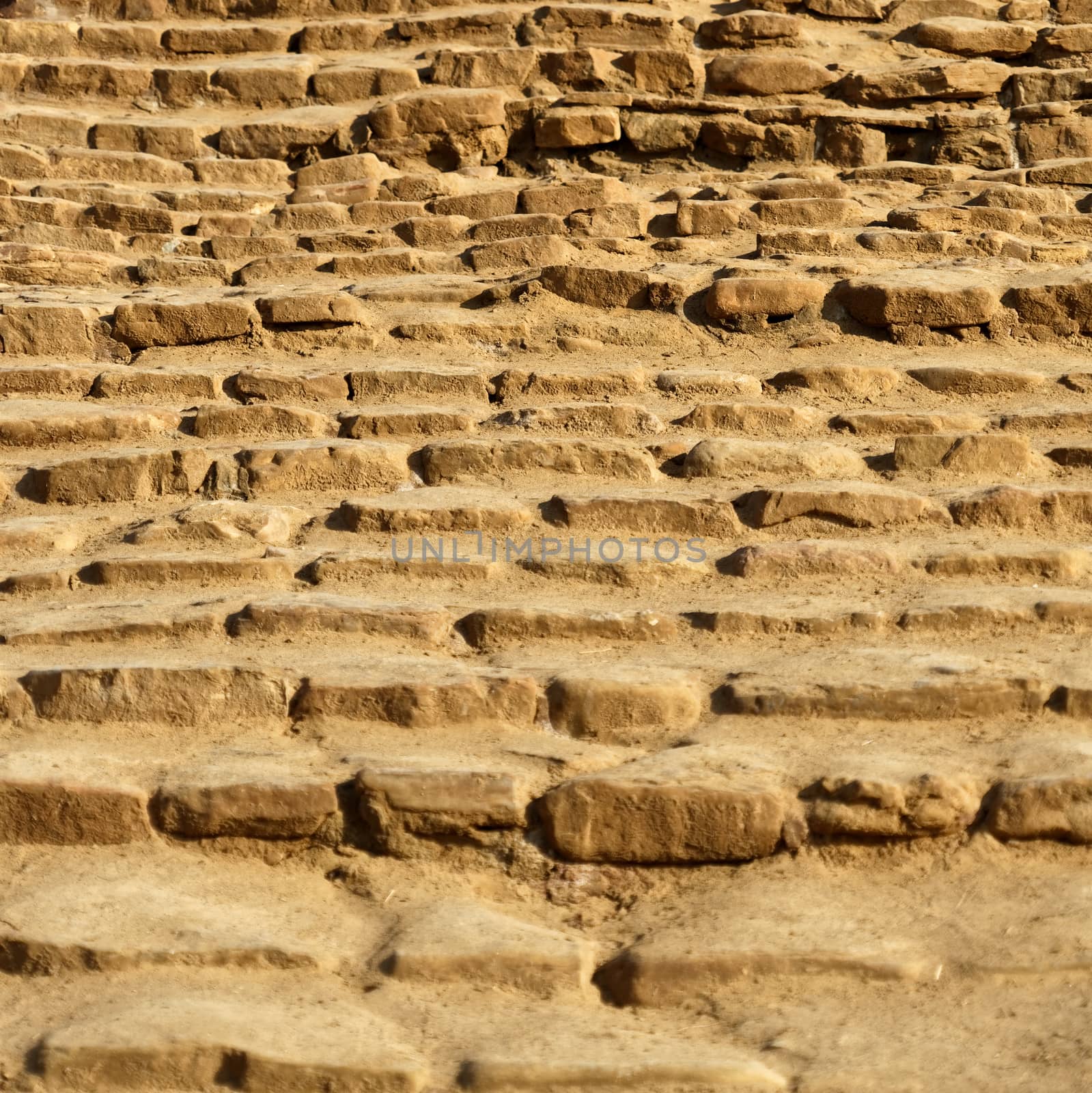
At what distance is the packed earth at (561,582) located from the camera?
75.7 inches

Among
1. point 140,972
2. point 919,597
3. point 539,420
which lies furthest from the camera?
point 539,420

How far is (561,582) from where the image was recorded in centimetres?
270

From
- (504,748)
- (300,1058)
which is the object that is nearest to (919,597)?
(504,748)

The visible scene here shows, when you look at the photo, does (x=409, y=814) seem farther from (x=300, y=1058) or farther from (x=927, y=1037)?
(x=927, y=1037)

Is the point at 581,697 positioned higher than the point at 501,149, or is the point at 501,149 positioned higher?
the point at 501,149

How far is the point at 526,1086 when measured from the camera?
1758 millimetres

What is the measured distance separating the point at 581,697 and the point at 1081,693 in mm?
799

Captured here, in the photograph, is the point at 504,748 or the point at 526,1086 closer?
the point at 526,1086

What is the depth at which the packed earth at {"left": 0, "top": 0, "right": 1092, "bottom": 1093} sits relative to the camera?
192 cm

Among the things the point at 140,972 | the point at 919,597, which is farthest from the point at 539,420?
the point at 140,972

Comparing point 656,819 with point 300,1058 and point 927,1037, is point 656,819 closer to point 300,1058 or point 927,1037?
point 927,1037

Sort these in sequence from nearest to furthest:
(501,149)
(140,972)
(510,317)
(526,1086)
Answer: (526,1086) → (140,972) → (510,317) → (501,149)

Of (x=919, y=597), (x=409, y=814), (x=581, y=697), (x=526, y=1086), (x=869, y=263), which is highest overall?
(x=869, y=263)

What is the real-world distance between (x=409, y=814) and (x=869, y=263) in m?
2.21
